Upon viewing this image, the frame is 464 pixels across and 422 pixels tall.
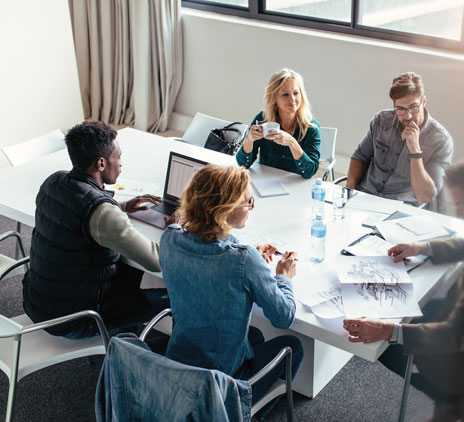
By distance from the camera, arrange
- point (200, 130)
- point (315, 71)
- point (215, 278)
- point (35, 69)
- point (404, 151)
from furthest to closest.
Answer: point (35, 69) → point (315, 71) → point (200, 130) → point (404, 151) → point (215, 278)

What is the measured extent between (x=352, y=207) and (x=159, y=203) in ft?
3.04

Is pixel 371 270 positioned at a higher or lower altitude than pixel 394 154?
lower

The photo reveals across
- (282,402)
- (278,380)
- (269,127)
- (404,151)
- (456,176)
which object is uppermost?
(456,176)

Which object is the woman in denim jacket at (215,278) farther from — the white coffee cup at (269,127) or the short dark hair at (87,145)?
the white coffee cup at (269,127)

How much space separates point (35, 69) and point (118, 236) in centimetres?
350

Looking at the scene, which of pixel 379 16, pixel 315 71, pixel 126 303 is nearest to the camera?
pixel 126 303

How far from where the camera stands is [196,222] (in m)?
1.95

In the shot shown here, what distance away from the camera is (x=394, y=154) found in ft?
10.5

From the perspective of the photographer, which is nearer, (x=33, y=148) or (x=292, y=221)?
(x=292, y=221)

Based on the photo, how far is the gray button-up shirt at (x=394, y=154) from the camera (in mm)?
3053

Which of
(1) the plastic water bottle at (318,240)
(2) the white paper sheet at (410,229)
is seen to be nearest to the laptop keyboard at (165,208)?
(1) the plastic water bottle at (318,240)

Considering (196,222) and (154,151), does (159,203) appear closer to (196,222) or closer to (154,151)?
(154,151)

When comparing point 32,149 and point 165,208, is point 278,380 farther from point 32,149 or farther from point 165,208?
point 32,149

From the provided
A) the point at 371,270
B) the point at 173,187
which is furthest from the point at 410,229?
the point at 173,187
